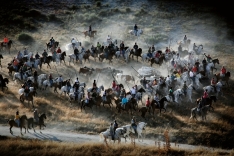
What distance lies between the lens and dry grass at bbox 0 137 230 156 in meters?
18.7

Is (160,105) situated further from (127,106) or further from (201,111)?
(201,111)

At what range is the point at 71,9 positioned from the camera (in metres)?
50.8

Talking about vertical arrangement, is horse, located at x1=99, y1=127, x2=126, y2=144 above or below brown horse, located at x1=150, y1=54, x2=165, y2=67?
below

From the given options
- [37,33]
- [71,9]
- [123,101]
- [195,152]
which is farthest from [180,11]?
[195,152]

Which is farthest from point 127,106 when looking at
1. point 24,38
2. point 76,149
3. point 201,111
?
point 24,38

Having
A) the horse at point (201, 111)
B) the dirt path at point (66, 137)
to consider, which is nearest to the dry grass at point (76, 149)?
the dirt path at point (66, 137)

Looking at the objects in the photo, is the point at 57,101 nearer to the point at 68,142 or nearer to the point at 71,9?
the point at 68,142

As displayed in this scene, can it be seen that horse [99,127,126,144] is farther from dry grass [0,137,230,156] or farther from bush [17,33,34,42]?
bush [17,33,34,42]

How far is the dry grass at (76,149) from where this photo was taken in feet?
61.4

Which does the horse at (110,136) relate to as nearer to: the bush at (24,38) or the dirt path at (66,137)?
the dirt path at (66,137)

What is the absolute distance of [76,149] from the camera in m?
19.1

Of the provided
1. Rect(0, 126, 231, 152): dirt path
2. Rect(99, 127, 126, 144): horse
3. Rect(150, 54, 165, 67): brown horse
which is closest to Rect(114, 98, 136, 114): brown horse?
Rect(0, 126, 231, 152): dirt path

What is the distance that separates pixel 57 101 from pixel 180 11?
30371mm

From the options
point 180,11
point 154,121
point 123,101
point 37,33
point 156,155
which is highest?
point 180,11
